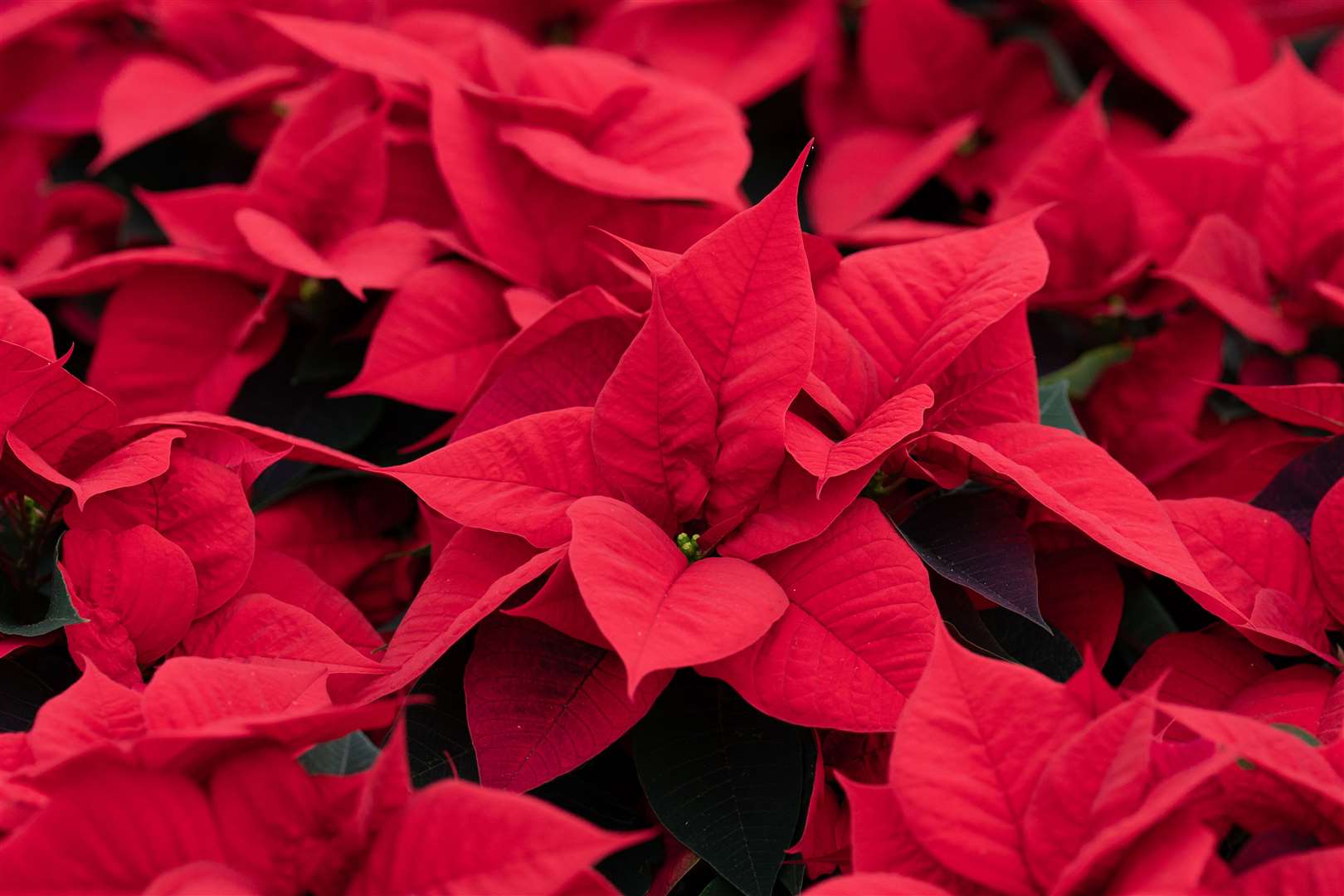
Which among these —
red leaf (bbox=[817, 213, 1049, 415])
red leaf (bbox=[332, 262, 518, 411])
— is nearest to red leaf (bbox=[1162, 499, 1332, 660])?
red leaf (bbox=[817, 213, 1049, 415])

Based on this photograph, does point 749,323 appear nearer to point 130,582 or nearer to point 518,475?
point 518,475

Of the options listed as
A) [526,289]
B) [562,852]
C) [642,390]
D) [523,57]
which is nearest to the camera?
[562,852]

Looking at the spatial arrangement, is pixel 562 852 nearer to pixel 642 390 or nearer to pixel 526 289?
pixel 642 390

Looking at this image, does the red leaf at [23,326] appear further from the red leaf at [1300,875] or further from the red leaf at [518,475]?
the red leaf at [1300,875]

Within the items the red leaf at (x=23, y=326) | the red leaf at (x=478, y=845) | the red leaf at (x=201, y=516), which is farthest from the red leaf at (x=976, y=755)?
the red leaf at (x=23, y=326)

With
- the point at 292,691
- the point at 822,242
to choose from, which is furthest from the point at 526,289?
the point at 292,691

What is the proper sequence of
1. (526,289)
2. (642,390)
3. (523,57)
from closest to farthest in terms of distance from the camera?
(642,390) → (526,289) → (523,57)

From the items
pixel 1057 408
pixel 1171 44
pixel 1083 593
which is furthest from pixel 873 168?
pixel 1083 593

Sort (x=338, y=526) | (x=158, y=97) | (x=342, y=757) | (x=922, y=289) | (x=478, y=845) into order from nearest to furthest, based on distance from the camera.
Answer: (x=478, y=845) < (x=342, y=757) < (x=922, y=289) < (x=338, y=526) < (x=158, y=97)
